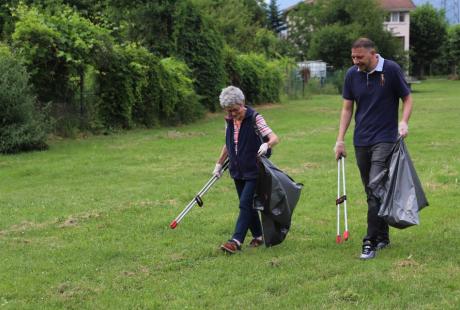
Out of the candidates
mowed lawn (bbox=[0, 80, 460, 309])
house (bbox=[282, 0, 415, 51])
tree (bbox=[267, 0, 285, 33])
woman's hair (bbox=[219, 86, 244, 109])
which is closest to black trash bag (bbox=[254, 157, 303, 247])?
mowed lawn (bbox=[0, 80, 460, 309])

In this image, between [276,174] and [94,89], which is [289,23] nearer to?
[94,89]

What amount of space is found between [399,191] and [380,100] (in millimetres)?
867

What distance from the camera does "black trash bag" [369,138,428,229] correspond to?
5.80m

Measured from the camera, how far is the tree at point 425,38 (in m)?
76.4

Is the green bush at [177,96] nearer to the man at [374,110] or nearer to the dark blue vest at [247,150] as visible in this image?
the dark blue vest at [247,150]

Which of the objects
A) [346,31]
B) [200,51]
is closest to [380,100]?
[200,51]

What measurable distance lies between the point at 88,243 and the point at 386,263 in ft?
10.3

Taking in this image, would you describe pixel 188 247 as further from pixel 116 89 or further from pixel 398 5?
pixel 398 5

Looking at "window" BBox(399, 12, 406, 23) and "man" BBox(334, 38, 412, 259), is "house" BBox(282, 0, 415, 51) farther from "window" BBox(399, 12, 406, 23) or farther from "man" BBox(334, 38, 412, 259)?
"man" BBox(334, 38, 412, 259)

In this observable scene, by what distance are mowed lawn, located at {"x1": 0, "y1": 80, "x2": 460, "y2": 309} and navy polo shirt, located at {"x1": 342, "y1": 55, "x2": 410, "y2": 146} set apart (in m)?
1.14

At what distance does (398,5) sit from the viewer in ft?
260

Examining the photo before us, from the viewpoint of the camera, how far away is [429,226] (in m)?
7.25

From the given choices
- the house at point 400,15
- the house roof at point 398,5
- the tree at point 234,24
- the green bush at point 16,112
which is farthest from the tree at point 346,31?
the green bush at point 16,112

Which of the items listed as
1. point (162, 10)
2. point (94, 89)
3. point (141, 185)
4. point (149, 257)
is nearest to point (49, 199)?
point (141, 185)
